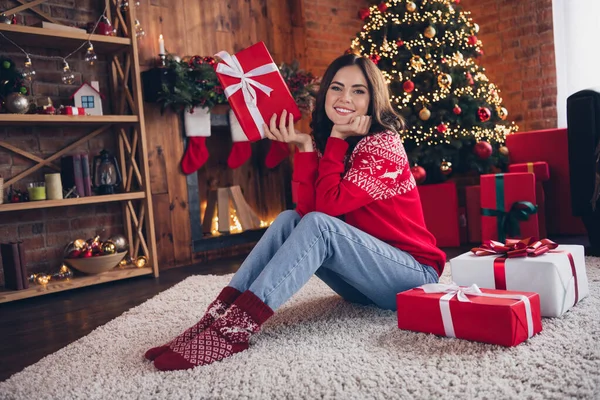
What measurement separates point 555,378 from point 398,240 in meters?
0.70

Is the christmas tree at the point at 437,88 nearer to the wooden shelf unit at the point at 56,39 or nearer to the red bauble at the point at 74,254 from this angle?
the wooden shelf unit at the point at 56,39

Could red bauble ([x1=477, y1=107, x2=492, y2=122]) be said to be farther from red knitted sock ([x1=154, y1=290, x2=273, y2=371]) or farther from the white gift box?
red knitted sock ([x1=154, y1=290, x2=273, y2=371])

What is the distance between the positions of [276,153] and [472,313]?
9.12ft

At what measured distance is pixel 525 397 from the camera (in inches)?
51.3

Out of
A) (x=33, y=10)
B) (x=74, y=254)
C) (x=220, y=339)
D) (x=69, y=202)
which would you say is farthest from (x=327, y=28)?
(x=220, y=339)

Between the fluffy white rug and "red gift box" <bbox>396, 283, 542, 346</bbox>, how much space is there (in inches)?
1.3

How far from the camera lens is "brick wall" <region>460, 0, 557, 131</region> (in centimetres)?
448

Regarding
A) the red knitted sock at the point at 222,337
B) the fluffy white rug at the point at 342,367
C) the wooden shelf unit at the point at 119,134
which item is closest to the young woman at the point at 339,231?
the red knitted sock at the point at 222,337

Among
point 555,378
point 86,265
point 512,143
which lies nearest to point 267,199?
point 86,265

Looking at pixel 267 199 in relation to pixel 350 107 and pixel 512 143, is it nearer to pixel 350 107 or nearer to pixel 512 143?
pixel 512 143

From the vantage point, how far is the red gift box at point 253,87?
2.03 meters

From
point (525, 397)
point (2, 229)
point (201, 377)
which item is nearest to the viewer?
point (525, 397)

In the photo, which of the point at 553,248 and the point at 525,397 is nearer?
the point at 525,397

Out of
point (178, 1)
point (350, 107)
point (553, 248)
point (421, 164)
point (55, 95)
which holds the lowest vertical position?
point (553, 248)
